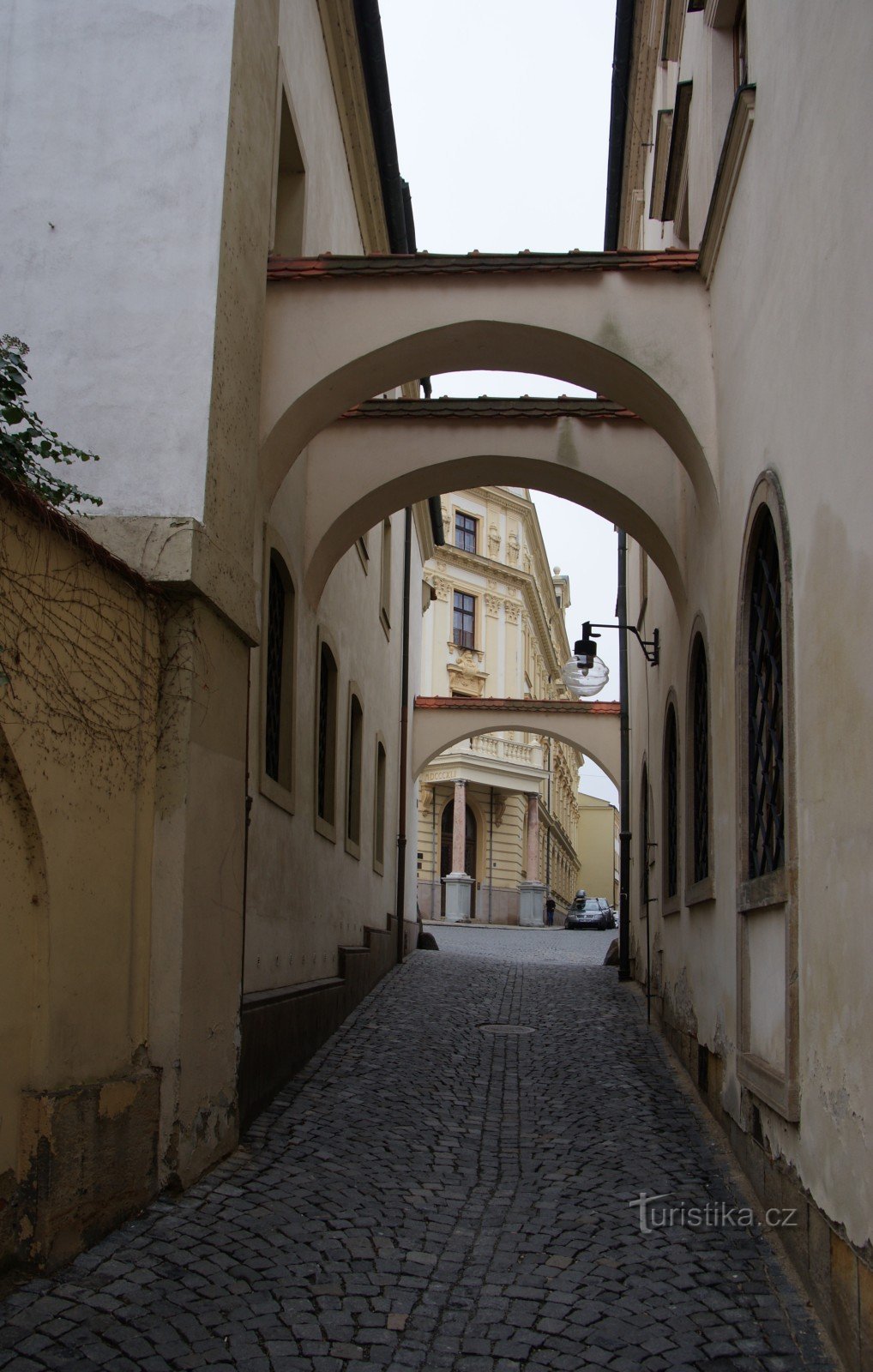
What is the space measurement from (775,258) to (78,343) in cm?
373

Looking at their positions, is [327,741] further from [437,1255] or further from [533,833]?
[533,833]

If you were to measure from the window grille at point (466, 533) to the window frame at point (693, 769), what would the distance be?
37.9 m

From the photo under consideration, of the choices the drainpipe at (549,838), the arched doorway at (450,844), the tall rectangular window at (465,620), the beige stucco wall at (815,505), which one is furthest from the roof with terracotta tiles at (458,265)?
the drainpipe at (549,838)

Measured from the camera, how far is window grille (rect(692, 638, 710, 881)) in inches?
384

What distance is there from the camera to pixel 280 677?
10.8 metres

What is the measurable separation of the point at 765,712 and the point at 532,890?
40.9 m

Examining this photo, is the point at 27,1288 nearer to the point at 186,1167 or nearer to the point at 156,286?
the point at 186,1167

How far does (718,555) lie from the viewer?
836 centimetres

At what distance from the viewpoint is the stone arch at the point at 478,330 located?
28.9 feet

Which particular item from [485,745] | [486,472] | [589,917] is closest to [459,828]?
[485,745]

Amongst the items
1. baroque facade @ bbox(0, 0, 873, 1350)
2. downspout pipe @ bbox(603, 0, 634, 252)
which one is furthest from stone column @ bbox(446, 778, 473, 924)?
baroque facade @ bbox(0, 0, 873, 1350)

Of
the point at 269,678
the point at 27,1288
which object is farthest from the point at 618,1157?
the point at 269,678

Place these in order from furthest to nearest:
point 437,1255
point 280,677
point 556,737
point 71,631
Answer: point 556,737 < point 280,677 < point 71,631 < point 437,1255

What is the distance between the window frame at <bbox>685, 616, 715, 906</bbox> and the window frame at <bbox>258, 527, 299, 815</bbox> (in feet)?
10.3
